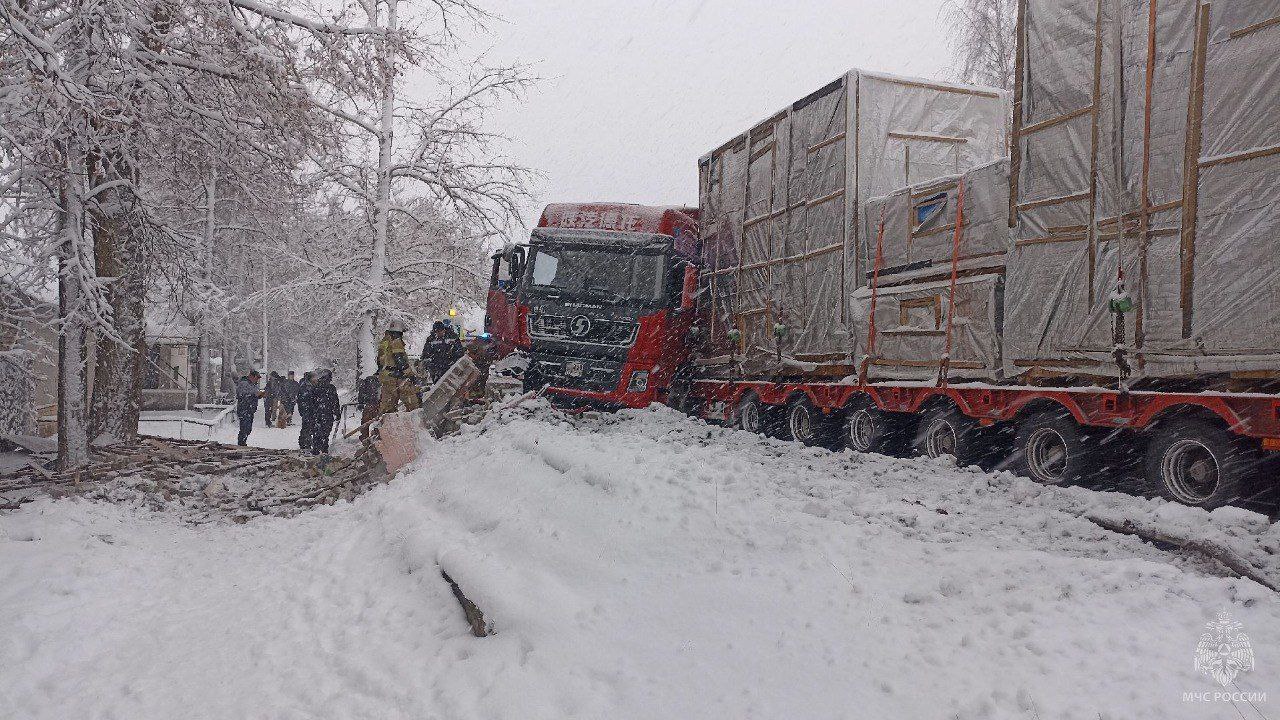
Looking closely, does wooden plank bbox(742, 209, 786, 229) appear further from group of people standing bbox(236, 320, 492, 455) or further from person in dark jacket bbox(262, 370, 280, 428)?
person in dark jacket bbox(262, 370, 280, 428)

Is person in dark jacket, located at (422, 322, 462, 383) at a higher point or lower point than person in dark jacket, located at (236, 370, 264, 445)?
higher

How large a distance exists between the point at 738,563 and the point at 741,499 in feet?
3.86

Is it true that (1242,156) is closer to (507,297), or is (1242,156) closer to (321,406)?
(507,297)

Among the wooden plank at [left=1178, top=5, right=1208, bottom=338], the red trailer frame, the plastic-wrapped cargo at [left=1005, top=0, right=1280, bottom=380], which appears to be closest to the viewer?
the red trailer frame

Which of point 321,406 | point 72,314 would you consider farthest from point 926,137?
point 321,406

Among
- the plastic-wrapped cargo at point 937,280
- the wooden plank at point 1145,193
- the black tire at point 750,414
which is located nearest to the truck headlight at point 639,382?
the black tire at point 750,414

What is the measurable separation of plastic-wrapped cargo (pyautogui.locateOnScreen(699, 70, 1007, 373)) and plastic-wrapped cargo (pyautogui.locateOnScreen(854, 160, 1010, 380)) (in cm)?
44

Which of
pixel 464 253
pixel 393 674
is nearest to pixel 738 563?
pixel 393 674

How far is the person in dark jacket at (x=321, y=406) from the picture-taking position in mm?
13648

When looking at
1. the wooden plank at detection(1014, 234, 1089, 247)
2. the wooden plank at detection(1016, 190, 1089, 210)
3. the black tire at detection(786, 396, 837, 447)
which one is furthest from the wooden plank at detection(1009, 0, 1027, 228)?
the black tire at detection(786, 396, 837, 447)

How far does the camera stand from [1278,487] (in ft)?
17.8

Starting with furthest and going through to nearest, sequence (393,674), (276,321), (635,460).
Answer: (276,321), (635,460), (393,674)

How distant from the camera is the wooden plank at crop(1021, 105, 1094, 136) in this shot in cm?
671

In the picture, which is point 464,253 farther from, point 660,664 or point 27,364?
point 660,664
